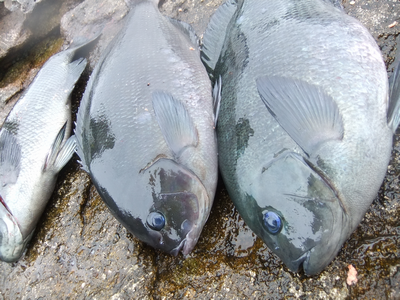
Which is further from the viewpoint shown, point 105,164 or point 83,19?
point 83,19

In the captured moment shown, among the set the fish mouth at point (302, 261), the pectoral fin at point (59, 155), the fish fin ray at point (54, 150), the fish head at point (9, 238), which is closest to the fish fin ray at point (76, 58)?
the fish fin ray at point (54, 150)

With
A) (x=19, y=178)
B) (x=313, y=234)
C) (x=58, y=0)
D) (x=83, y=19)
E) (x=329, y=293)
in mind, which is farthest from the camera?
(x=58, y=0)

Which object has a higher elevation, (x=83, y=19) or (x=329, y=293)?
(x=83, y=19)

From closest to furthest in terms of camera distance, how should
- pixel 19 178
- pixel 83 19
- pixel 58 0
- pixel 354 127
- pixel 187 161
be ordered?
pixel 354 127, pixel 187 161, pixel 19 178, pixel 83 19, pixel 58 0

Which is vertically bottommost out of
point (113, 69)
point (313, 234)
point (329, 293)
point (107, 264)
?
point (329, 293)

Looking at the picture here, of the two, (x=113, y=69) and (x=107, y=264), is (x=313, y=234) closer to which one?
(x=107, y=264)

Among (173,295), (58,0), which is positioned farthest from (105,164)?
(58,0)

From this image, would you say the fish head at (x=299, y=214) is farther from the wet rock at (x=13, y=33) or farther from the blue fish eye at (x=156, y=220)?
the wet rock at (x=13, y=33)

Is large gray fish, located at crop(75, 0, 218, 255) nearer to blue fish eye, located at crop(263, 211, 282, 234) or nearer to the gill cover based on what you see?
the gill cover
